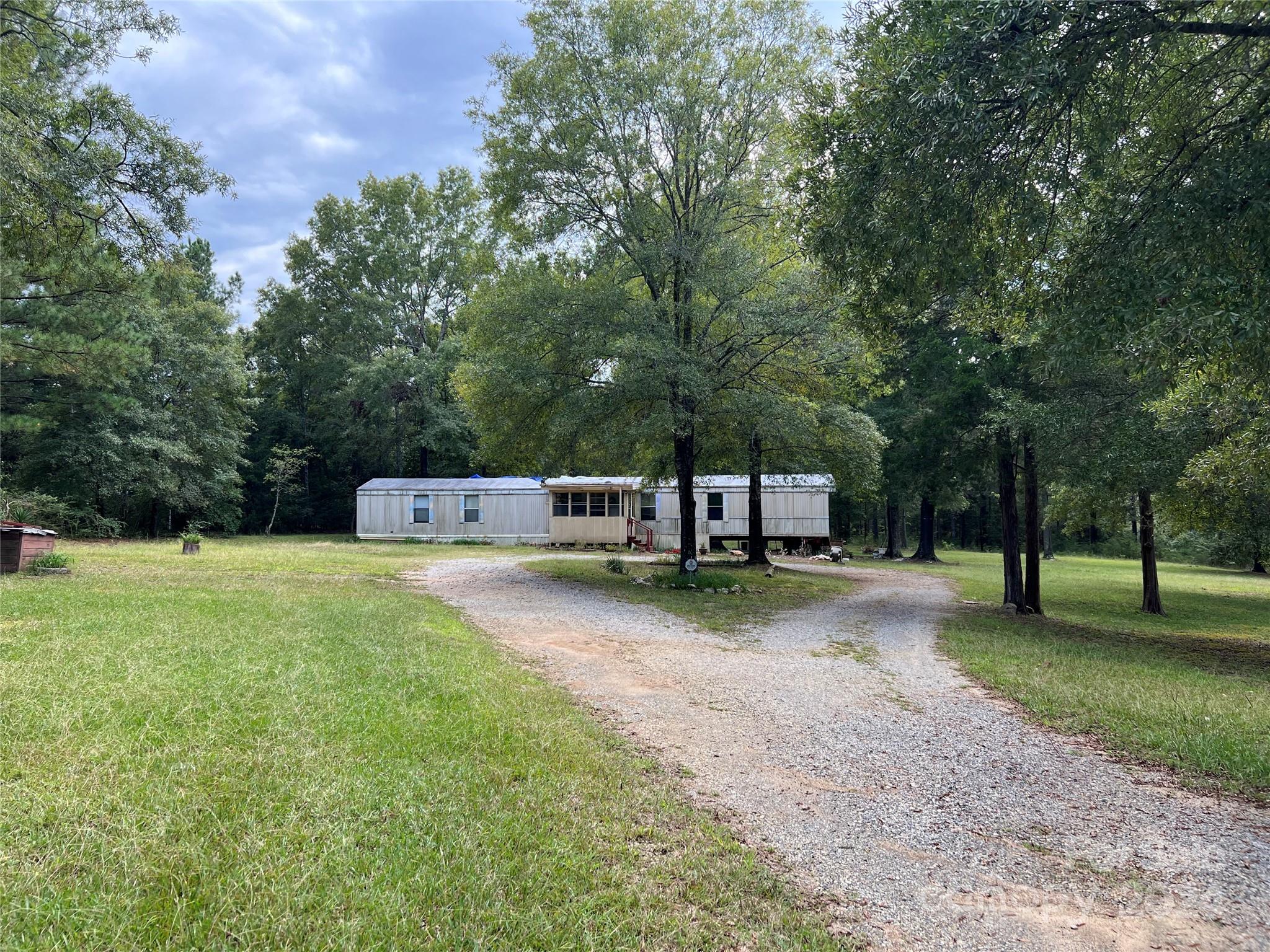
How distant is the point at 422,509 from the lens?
2805 centimetres

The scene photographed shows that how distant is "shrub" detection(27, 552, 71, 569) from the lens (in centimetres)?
1096

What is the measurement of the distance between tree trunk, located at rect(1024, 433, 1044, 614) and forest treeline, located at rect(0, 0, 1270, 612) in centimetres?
6

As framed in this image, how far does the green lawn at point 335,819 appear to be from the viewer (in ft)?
7.30

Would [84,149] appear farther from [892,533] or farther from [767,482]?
[892,533]

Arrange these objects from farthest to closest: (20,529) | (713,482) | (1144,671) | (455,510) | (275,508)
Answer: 1. (275,508)
2. (455,510)
3. (713,482)
4. (20,529)
5. (1144,671)

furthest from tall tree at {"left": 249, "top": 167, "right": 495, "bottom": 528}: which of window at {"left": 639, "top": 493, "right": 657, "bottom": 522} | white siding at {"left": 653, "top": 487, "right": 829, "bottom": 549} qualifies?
white siding at {"left": 653, "top": 487, "right": 829, "bottom": 549}

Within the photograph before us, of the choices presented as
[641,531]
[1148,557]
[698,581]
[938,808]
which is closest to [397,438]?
[641,531]

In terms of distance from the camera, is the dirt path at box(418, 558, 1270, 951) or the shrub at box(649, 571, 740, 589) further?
the shrub at box(649, 571, 740, 589)

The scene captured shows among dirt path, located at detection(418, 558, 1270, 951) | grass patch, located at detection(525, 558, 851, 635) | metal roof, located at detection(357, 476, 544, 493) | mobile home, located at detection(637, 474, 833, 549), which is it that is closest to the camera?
dirt path, located at detection(418, 558, 1270, 951)

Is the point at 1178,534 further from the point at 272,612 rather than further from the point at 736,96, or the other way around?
the point at 272,612

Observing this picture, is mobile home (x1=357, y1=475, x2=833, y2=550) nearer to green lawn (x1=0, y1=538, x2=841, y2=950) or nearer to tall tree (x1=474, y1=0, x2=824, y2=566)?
tall tree (x1=474, y1=0, x2=824, y2=566)

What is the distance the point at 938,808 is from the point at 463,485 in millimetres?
25885

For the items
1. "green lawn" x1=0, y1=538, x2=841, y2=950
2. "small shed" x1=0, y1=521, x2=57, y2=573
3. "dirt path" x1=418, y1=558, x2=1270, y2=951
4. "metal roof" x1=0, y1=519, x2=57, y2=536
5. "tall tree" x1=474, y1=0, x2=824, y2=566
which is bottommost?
"dirt path" x1=418, y1=558, x2=1270, y2=951

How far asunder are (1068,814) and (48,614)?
8.92 m
